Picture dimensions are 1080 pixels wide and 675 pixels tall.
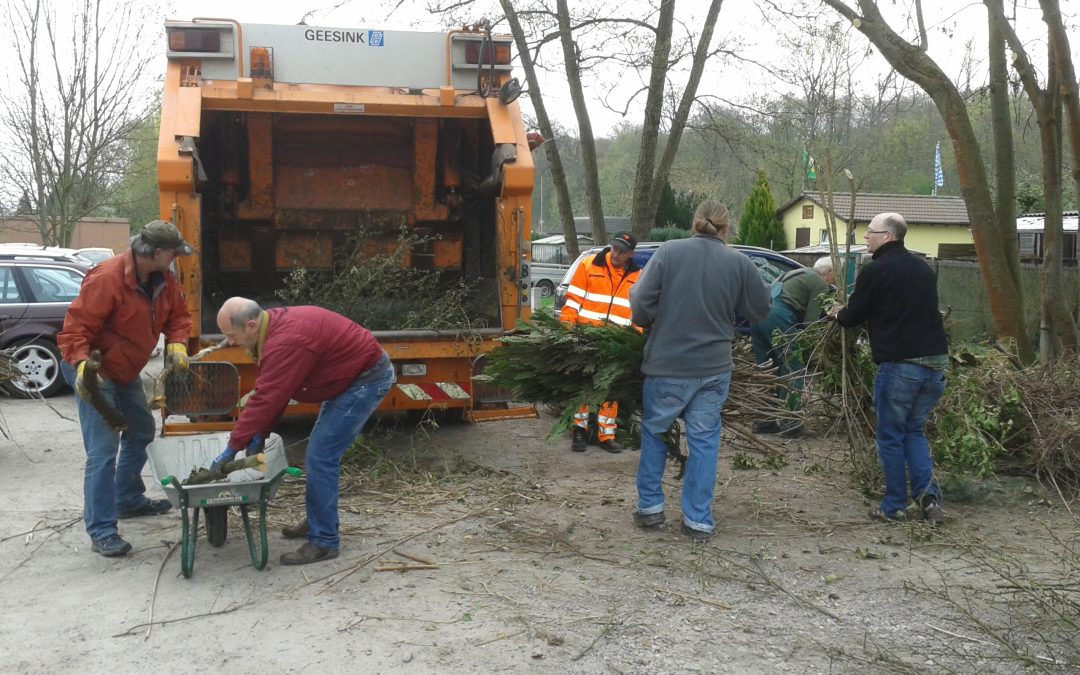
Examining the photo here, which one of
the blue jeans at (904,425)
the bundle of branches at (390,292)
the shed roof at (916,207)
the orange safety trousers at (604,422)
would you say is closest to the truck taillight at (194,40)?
the bundle of branches at (390,292)

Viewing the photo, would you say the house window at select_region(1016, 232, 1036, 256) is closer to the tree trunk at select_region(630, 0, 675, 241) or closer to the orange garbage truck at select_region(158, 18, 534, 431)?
the tree trunk at select_region(630, 0, 675, 241)

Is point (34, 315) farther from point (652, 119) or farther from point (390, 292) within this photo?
point (652, 119)

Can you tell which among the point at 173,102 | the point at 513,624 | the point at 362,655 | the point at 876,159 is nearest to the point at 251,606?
the point at 362,655

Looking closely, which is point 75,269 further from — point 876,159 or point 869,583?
point 876,159

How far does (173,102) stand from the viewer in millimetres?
6840

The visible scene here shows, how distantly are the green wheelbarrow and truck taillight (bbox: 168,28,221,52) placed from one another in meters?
3.22

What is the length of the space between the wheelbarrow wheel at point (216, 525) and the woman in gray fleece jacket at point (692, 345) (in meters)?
2.11

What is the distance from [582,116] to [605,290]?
11472mm

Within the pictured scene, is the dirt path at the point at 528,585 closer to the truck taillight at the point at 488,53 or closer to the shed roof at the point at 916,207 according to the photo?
the truck taillight at the point at 488,53

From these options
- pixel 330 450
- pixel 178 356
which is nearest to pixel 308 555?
pixel 330 450

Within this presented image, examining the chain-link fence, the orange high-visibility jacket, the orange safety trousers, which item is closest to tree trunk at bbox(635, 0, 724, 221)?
the chain-link fence

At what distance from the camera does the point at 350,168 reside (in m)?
8.03

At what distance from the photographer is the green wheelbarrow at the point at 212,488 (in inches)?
179

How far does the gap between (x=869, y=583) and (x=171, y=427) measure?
4308 mm
